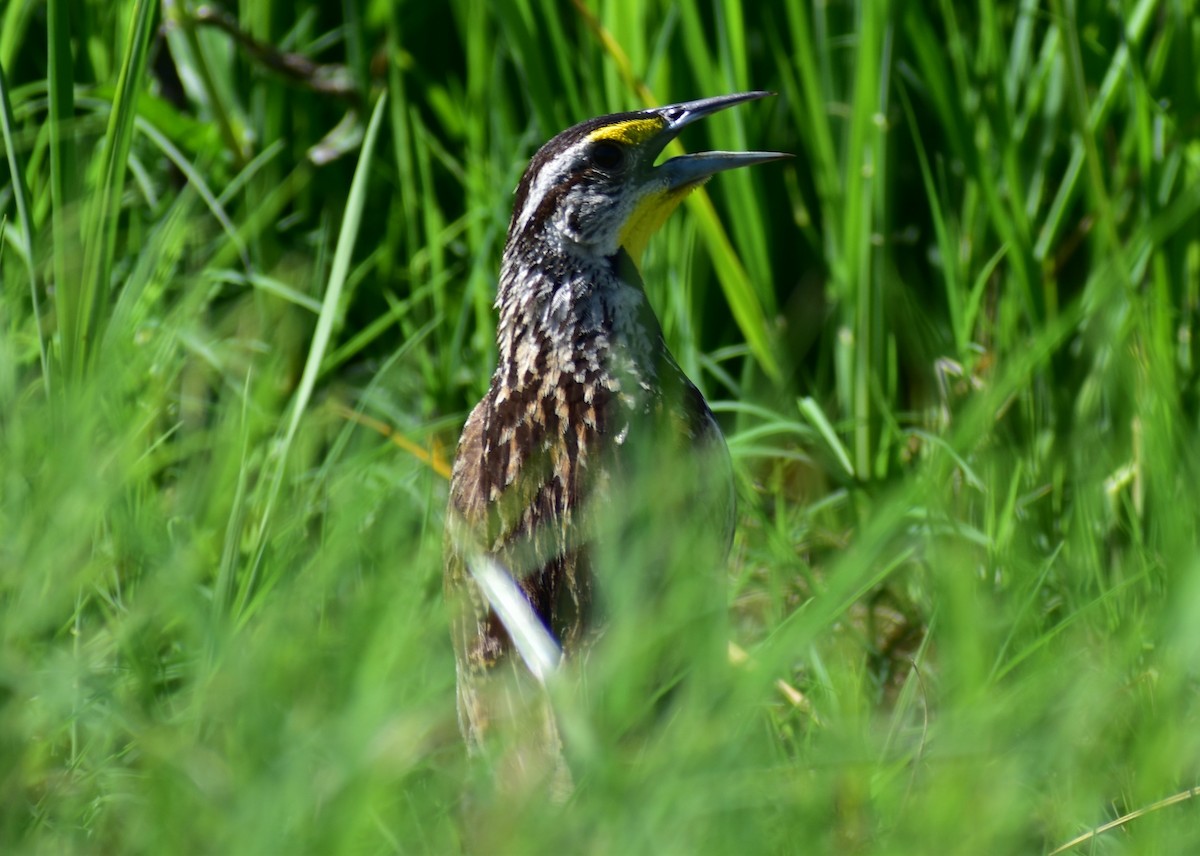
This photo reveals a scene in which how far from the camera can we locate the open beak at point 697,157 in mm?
2803

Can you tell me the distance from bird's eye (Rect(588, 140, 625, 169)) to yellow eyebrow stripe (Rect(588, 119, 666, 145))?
12mm

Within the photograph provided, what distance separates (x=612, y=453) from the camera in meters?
2.58

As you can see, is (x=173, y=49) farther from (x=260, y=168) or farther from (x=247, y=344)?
(x=247, y=344)

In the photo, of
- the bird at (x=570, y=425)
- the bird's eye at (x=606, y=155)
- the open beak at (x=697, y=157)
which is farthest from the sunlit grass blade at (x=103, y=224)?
the open beak at (x=697, y=157)

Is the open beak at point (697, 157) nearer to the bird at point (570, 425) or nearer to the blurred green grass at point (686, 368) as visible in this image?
the bird at point (570, 425)

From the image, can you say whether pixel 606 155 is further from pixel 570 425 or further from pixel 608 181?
pixel 570 425

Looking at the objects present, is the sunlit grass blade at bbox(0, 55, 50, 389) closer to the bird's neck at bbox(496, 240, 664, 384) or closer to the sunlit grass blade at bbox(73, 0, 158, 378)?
the sunlit grass blade at bbox(73, 0, 158, 378)

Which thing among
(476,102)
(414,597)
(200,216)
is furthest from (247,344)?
A: (414,597)

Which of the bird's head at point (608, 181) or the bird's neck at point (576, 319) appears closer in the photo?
the bird's neck at point (576, 319)

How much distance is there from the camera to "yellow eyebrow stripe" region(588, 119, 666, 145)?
2854 mm

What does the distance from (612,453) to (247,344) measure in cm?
107

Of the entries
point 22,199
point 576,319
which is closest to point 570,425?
point 576,319

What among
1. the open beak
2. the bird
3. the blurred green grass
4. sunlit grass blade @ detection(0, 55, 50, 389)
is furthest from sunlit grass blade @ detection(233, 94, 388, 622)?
the open beak

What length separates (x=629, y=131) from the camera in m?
2.87
